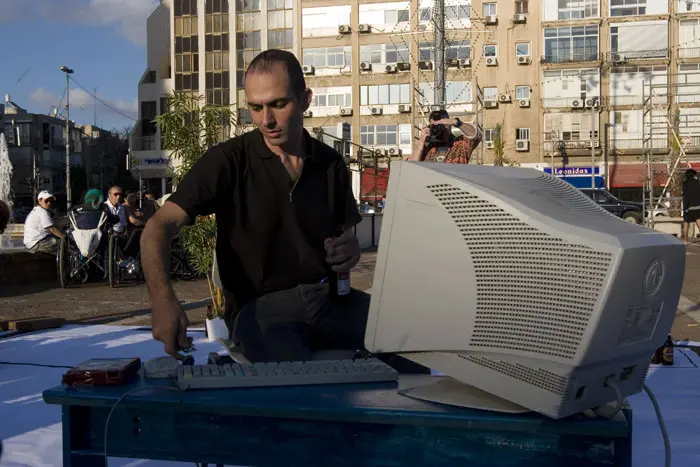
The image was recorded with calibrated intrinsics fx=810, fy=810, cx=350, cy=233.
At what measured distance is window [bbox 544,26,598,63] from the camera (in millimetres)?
45219

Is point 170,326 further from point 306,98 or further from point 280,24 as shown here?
point 280,24

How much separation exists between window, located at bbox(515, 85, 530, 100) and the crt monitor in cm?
4616

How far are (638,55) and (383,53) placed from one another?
1454 cm

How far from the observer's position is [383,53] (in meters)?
48.9

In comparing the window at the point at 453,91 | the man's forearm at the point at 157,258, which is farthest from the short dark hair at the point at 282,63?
the window at the point at 453,91

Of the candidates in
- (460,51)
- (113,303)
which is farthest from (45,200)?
(460,51)

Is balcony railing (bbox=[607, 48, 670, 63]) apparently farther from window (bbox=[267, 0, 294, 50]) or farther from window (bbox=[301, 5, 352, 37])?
window (bbox=[267, 0, 294, 50])

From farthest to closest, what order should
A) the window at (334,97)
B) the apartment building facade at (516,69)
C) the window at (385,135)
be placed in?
the window at (334,97) → the window at (385,135) → the apartment building facade at (516,69)

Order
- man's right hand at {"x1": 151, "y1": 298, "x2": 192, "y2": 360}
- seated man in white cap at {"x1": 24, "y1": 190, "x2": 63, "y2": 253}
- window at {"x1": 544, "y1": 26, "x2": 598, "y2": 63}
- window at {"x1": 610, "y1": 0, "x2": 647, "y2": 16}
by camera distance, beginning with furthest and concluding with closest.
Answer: window at {"x1": 544, "y1": 26, "x2": 598, "y2": 63}, window at {"x1": 610, "y1": 0, "x2": 647, "y2": 16}, seated man in white cap at {"x1": 24, "y1": 190, "x2": 63, "y2": 253}, man's right hand at {"x1": 151, "y1": 298, "x2": 192, "y2": 360}

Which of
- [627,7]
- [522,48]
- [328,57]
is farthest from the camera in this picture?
[328,57]

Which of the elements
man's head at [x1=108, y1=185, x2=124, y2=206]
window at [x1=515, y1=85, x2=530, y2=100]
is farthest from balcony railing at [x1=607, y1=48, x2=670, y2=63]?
man's head at [x1=108, y1=185, x2=124, y2=206]

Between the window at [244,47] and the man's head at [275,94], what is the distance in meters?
51.9

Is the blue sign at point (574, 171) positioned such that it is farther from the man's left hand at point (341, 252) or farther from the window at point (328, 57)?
the man's left hand at point (341, 252)

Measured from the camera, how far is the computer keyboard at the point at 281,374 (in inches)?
71.2
